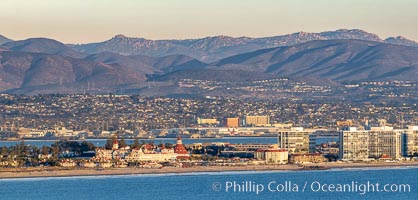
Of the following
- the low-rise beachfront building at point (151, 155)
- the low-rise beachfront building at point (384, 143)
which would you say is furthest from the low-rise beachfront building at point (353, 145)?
the low-rise beachfront building at point (151, 155)

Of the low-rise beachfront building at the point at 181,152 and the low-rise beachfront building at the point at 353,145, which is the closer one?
the low-rise beachfront building at the point at 181,152

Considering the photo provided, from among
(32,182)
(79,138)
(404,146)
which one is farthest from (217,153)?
(79,138)

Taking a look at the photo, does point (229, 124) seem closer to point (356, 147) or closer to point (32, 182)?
Answer: point (356, 147)

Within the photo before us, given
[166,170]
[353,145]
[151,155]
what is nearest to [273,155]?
[353,145]

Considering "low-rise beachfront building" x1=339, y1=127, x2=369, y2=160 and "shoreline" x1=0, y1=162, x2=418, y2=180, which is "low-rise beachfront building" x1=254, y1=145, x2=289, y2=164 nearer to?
"shoreline" x1=0, y1=162, x2=418, y2=180

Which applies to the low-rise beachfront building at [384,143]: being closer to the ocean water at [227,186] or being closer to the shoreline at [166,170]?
the shoreline at [166,170]
